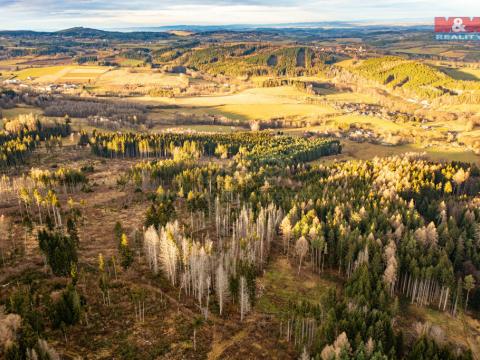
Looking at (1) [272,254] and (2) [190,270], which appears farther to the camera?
(1) [272,254]

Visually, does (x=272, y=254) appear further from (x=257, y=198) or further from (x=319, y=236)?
(x=257, y=198)

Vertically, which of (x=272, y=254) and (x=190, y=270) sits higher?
(x=190, y=270)

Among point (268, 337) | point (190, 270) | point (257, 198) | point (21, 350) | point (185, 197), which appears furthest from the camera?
point (185, 197)

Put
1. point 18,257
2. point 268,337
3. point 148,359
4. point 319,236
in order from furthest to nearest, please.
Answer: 1. point 319,236
2. point 18,257
3. point 268,337
4. point 148,359

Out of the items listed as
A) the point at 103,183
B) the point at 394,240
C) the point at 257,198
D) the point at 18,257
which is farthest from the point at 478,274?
the point at 103,183

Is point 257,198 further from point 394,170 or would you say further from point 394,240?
point 394,170

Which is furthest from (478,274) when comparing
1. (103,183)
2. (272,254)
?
(103,183)

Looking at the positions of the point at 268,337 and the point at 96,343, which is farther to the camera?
the point at 268,337

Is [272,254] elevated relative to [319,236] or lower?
lower

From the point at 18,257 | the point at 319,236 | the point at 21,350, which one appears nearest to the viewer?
the point at 21,350
